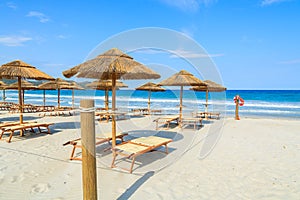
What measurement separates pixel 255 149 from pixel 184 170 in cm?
252

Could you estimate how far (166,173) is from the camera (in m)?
3.34

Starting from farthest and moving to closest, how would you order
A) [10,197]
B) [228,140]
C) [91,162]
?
[228,140], [10,197], [91,162]

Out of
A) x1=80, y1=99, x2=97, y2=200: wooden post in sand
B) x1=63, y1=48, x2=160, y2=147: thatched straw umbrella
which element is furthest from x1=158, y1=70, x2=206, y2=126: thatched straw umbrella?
x1=80, y1=99, x2=97, y2=200: wooden post in sand

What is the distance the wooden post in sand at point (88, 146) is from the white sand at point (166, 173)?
67cm

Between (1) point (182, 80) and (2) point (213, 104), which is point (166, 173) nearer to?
(1) point (182, 80)

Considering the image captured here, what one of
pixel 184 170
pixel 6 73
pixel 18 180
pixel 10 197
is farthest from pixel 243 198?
pixel 6 73

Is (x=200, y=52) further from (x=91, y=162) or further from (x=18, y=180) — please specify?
(x=18, y=180)

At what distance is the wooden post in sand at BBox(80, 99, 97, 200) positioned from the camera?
6.27 ft

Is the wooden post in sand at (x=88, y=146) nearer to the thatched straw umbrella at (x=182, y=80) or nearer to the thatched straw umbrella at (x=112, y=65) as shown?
the thatched straw umbrella at (x=112, y=65)

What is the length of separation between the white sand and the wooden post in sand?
26.4 inches

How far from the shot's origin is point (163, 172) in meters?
3.38

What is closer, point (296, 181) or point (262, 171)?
point (296, 181)

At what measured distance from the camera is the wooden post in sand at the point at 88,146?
1912 millimetres

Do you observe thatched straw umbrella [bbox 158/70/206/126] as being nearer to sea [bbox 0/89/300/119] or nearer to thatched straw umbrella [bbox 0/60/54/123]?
sea [bbox 0/89/300/119]
